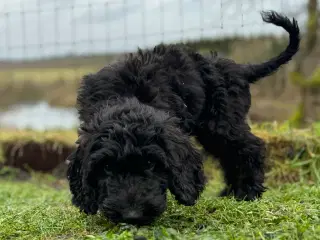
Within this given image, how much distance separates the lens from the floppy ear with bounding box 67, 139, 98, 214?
11.7 ft

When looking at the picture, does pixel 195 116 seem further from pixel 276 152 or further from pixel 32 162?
pixel 32 162

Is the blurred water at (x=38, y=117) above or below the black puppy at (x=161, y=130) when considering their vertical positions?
below

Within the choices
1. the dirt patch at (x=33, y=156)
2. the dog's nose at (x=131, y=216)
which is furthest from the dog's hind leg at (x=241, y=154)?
the dirt patch at (x=33, y=156)

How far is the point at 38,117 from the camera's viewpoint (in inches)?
443

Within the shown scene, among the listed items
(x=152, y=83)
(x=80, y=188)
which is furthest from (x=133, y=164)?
(x=152, y=83)

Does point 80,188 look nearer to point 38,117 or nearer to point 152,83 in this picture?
point 152,83

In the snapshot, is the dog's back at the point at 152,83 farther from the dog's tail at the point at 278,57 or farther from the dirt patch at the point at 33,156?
the dirt patch at the point at 33,156

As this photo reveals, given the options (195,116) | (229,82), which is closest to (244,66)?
(229,82)

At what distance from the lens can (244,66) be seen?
502 cm

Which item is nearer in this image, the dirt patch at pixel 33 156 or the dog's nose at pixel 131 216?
the dog's nose at pixel 131 216

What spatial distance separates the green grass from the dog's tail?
1230 mm

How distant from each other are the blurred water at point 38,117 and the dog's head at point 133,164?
5.88 metres

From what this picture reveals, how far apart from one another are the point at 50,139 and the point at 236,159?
4296 millimetres

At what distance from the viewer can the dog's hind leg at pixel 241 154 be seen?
4.73m
